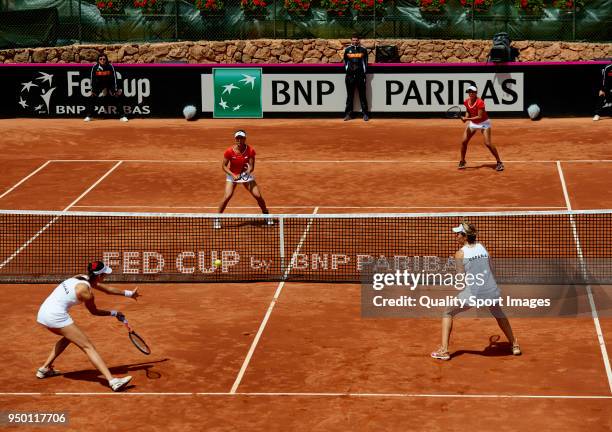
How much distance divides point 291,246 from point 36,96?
16.5 meters

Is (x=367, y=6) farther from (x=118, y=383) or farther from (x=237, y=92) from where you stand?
(x=118, y=383)

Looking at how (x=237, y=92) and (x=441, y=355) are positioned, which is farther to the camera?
(x=237, y=92)

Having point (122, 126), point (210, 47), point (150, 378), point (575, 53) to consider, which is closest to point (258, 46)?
point (210, 47)

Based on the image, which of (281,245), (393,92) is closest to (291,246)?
(281,245)

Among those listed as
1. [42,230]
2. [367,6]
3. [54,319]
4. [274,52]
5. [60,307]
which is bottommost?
[42,230]

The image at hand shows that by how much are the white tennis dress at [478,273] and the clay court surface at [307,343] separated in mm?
1026

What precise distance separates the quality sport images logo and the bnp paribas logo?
2174mm

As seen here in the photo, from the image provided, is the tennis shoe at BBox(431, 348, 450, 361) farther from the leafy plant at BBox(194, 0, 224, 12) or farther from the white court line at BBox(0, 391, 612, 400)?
the leafy plant at BBox(194, 0, 224, 12)

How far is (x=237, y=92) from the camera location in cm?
3519

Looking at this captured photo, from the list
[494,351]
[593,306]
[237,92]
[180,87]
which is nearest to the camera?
[494,351]

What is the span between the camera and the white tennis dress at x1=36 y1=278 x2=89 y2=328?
1430 cm

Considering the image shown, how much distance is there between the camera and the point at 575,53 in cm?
3944

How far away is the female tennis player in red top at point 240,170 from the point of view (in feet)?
74.3

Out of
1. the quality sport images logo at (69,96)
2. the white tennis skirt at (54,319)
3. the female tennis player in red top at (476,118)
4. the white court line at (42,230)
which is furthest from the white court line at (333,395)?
the quality sport images logo at (69,96)
